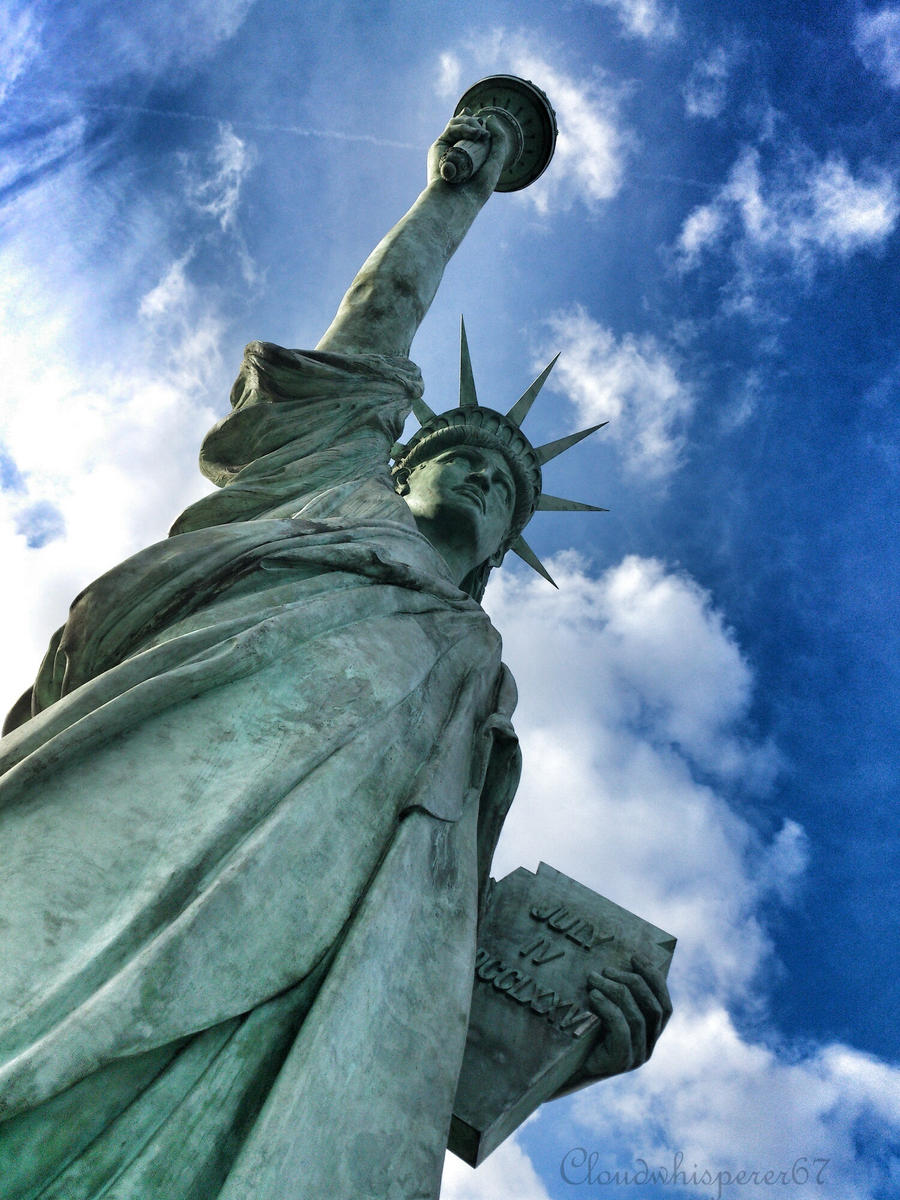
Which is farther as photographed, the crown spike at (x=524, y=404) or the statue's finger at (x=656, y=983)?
the crown spike at (x=524, y=404)

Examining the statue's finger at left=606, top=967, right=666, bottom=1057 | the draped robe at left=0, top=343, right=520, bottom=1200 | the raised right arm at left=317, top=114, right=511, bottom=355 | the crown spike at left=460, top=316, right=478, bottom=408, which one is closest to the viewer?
the draped robe at left=0, top=343, right=520, bottom=1200

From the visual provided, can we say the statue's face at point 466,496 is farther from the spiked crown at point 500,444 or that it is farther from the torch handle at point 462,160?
the torch handle at point 462,160

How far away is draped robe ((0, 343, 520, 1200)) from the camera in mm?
2041

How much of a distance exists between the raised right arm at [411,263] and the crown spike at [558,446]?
158 centimetres

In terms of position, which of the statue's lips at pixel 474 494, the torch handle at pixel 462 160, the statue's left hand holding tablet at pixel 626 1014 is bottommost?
the statue's left hand holding tablet at pixel 626 1014

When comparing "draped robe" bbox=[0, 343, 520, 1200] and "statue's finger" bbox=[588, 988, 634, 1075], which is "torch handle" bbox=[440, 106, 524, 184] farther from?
"statue's finger" bbox=[588, 988, 634, 1075]

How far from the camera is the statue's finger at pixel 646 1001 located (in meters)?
4.17

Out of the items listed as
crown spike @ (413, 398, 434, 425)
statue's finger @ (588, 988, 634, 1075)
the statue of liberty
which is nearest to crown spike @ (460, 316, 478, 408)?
crown spike @ (413, 398, 434, 425)

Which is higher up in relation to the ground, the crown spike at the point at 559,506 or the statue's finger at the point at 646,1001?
the crown spike at the point at 559,506

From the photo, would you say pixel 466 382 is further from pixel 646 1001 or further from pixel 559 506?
pixel 646 1001

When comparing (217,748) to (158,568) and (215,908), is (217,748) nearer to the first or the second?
(215,908)

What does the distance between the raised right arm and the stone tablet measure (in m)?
3.88

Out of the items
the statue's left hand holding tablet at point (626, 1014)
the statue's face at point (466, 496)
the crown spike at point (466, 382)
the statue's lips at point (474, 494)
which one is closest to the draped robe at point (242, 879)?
the statue's left hand holding tablet at point (626, 1014)

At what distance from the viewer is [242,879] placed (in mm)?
2438
